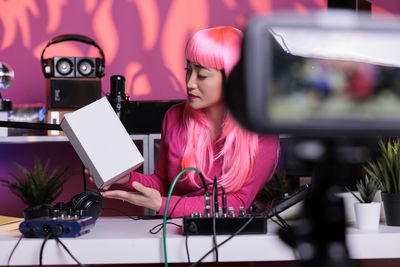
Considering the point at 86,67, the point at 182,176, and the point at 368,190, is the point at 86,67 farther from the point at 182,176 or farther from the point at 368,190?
the point at 368,190

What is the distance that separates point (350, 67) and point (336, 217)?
115 millimetres

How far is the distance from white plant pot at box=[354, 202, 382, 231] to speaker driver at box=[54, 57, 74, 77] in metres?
1.38

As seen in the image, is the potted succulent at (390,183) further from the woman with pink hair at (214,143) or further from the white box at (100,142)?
the white box at (100,142)

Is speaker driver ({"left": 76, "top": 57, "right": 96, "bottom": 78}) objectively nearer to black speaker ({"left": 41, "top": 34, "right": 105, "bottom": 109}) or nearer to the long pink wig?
black speaker ({"left": 41, "top": 34, "right": 105, "bottom": 109})

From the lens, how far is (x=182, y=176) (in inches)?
63.9

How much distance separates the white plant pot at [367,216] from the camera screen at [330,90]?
2.80 feet

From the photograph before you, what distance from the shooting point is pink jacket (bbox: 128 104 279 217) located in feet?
4.54

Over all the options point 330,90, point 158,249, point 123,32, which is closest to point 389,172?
point 158,249

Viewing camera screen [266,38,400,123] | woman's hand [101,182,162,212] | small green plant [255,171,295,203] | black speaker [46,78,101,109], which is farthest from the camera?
black speaker [46,78,101,109]

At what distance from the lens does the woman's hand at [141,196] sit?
1.25m


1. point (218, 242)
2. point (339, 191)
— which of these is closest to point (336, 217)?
point (339, 191)

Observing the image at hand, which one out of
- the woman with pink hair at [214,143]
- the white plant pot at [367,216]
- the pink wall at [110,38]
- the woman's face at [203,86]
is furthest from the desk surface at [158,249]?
the pink wall at [110,38]

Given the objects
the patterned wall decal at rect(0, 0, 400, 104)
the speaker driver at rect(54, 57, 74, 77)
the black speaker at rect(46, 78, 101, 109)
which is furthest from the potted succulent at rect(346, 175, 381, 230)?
the patterned wall decal at rect(0, 0, 400, 104)

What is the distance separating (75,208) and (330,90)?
100 cm
